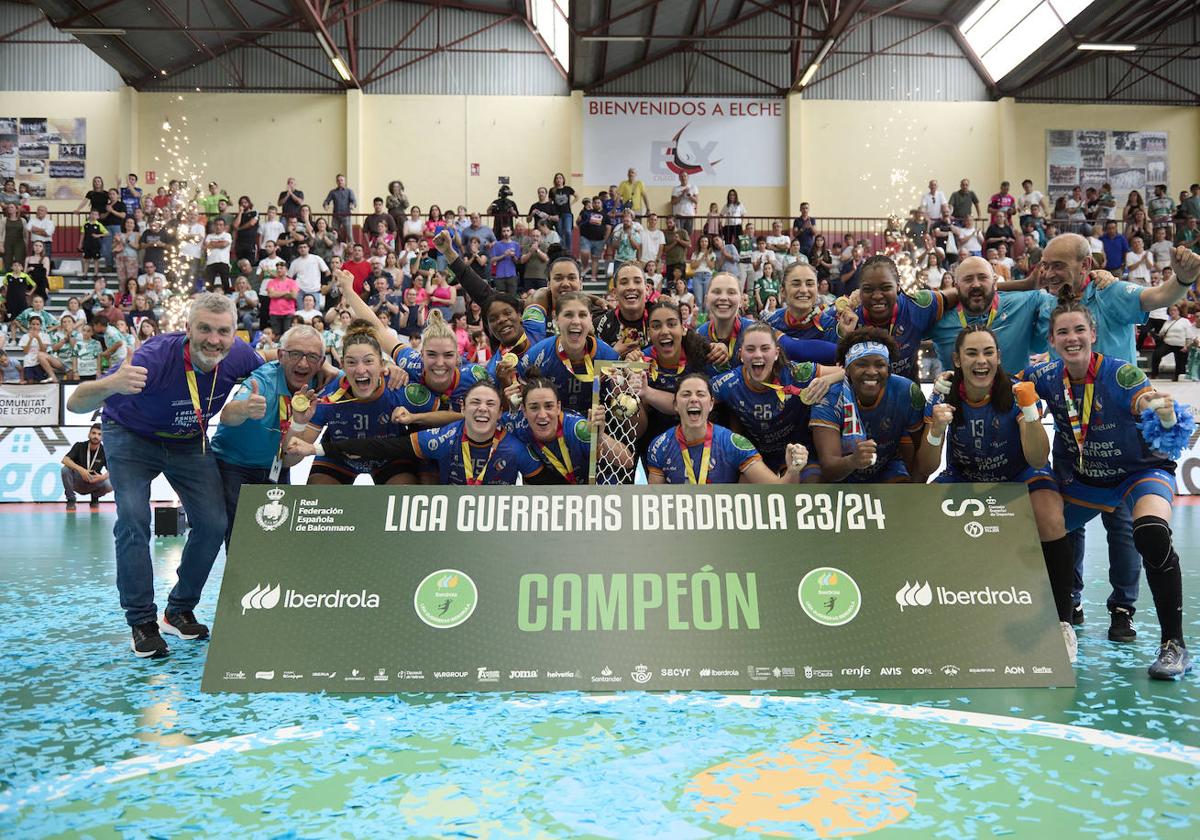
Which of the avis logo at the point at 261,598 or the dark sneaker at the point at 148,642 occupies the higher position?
the avis logo at the point at 261,598

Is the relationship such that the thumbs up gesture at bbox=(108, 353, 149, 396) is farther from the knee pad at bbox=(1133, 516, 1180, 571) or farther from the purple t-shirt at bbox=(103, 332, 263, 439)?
the knee pad at bbox=(1133, 516, 1180, 571)

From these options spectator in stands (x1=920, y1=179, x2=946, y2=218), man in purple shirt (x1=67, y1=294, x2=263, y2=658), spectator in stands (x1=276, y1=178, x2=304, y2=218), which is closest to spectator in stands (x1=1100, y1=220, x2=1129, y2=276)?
spectator in stands (x1=920, y1=179, x2=946, y2=218)

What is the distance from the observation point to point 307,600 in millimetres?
5258

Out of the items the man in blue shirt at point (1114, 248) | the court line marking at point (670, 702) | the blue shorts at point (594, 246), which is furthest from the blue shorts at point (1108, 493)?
the man in blue shirt at point (1114, 248)

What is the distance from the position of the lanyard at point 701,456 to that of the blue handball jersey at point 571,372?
3.37ft

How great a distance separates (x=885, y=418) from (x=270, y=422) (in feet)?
12.9

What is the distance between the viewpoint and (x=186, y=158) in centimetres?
2939

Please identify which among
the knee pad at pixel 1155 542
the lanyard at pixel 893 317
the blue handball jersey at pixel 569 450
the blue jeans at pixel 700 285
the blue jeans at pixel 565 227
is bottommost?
the knee pad at pixel 1155 542

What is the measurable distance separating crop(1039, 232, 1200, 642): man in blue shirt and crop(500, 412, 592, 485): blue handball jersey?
126 inches

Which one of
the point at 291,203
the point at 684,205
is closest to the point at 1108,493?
the point at 684,205

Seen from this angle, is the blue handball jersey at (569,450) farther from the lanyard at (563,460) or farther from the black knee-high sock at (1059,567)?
the black knee-high sock at (1059,567)

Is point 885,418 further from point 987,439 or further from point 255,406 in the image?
point 255,406

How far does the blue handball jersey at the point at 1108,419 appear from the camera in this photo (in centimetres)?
568

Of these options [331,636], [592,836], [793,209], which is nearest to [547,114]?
[793,209]
